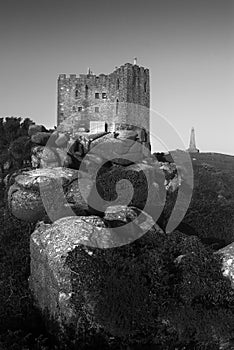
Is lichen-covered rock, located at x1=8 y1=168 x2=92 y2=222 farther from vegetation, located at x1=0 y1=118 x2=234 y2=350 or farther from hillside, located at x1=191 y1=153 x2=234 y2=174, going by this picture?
hillside, located at x1=191 y1=153 x2=234 y2=174

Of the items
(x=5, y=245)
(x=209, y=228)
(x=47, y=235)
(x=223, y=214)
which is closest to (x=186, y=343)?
(x=47, y=235)

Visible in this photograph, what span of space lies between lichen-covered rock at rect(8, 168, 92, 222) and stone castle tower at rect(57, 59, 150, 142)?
13935mm

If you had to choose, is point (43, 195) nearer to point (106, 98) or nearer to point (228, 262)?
point (228, 262)

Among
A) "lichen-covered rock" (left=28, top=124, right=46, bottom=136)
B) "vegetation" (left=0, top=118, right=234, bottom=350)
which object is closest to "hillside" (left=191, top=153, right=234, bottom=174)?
"lichen-covered rock" (left=28, top=124, right=46, bottom=136)

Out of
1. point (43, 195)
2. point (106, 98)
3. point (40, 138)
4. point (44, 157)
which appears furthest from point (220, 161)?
point (43, 195)

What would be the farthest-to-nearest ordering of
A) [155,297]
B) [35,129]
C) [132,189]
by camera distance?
[35,129], [132,189], [155,297]

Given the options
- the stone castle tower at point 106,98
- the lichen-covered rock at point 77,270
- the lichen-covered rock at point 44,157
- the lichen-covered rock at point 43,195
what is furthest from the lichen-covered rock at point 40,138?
the lichen-covered rock at point 77,270

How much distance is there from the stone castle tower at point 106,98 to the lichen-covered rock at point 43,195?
13.9m

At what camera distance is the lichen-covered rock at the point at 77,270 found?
1525 centimetres

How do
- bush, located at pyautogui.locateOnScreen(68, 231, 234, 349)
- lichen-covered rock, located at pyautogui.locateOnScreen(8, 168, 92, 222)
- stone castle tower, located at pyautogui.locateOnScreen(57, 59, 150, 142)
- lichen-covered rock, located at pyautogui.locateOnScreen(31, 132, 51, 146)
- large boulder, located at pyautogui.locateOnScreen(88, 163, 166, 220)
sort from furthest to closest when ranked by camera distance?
stone castle tower, located at pyautogui.locateOnScreen(57, 59, 150, 142) < lichen-covered rock, located at pyautogui.locateOnScreen(31, 132, 51, 146) < large boulder, located at pyautogui.locateOnScreen(88, 163, 166, 220) < lichen-covered rock, located at pyautogui.locateOnScreen(8, 168, 92, 222) < bush, located at pyautogui.locateOnScreen(68, 231, 234, 349)

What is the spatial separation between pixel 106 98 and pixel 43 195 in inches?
712

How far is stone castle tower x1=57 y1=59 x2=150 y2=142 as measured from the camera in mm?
39000

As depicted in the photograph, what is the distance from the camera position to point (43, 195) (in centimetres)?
2408

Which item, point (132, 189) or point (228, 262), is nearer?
point (228, 262)
